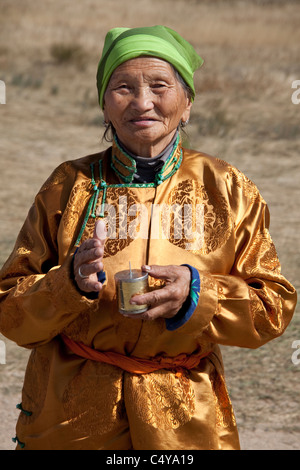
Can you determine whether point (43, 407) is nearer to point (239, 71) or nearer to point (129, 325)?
point (129, 325)

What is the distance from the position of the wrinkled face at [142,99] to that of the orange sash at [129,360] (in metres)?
0.61

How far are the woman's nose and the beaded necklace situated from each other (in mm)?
151

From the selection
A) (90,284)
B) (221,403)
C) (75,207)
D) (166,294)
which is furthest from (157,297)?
(221,403)

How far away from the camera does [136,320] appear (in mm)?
2275

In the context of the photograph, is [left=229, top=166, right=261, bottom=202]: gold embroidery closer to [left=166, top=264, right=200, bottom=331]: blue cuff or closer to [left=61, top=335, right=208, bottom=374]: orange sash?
[left=166, top=264, right=200, bottom=331]: blue cuff

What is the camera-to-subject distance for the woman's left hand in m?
2.11

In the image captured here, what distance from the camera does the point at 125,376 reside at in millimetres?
2367

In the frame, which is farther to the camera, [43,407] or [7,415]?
[7,415]

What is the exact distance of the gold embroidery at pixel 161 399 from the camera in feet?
7.65

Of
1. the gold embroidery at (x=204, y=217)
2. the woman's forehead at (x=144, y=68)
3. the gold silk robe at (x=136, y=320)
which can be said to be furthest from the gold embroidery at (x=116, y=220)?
the woman's forehead at (x=144, y=68)

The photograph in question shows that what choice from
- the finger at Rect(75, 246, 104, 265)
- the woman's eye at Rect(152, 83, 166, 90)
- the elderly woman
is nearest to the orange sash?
the elderly woman

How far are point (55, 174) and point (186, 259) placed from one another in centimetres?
49

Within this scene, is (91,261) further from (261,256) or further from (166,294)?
(261,256)

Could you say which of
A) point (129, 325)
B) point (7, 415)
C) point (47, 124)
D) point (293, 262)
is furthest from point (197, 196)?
point (47, 124)
